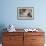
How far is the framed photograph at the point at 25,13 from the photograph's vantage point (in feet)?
14.4

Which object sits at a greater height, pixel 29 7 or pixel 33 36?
pixel 29 7

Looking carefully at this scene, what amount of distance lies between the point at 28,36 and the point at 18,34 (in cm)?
30

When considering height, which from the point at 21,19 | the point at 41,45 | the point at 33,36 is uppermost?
the point at 21,19

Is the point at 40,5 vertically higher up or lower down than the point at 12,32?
higher up

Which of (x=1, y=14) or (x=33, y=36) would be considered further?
(x=1, y=14)

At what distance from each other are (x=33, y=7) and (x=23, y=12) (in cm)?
38

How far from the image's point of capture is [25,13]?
14.5ft

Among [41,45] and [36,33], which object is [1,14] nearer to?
[36,33]

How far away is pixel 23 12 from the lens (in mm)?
4418

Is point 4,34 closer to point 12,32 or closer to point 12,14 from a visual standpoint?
point 12,32

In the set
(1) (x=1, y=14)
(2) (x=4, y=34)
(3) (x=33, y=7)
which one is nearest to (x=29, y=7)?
(3) (x=33, y=7)

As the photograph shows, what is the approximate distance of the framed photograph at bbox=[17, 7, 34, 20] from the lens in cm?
439

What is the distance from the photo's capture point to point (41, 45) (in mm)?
3949

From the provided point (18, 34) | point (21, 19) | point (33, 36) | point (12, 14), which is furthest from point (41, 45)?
point (12, 14)
